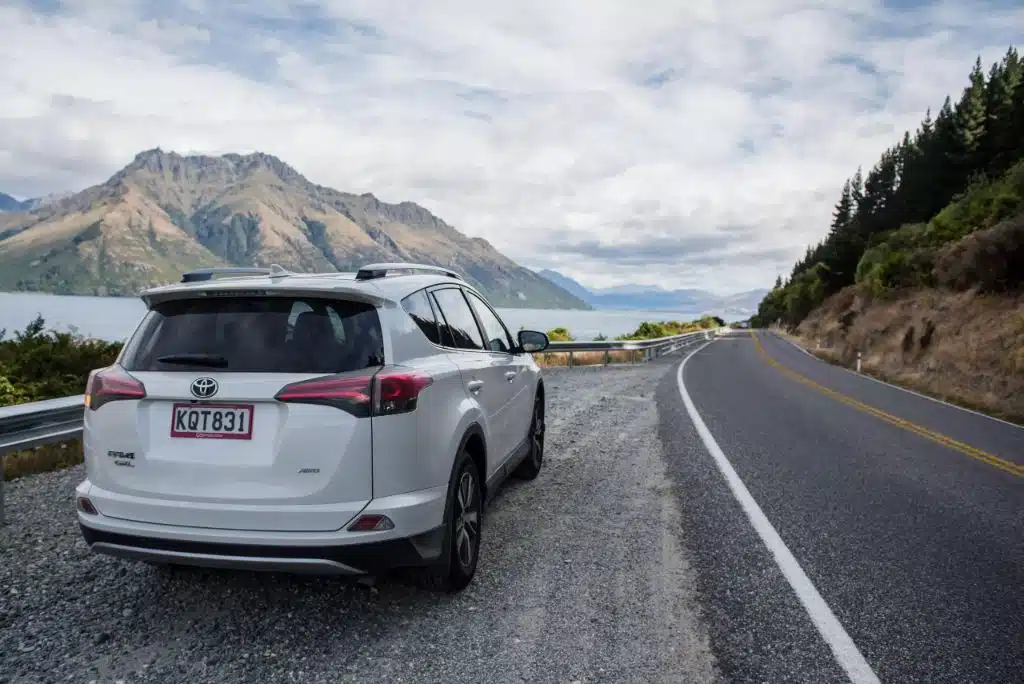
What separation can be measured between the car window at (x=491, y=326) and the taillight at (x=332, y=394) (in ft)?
6.84

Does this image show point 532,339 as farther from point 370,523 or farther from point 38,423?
point 38,423

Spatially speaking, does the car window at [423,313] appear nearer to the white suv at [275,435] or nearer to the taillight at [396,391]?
the white suv at [275,435]

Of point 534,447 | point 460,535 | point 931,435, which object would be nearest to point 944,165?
point 931,435

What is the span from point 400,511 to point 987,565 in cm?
390

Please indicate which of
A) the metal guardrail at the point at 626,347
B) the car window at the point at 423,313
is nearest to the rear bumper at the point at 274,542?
the car window at the point at 423,313

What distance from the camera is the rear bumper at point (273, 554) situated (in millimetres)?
3264

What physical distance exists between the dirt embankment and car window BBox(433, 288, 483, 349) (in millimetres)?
12116

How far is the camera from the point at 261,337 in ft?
11.5

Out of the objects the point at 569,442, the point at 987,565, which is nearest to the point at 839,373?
the point at 569,442

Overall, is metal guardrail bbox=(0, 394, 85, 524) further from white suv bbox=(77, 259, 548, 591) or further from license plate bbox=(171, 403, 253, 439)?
license plate bbox=(171, 403, 253, 439)

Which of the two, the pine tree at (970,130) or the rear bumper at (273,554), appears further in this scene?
the pine tree at (970,130)

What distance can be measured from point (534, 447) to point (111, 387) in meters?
4.06

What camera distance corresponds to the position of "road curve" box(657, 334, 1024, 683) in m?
3.38

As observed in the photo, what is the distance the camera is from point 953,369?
63.3 feet
